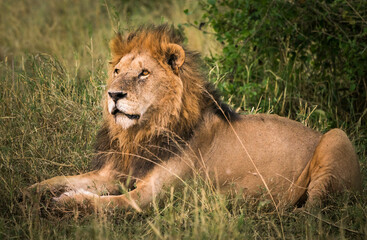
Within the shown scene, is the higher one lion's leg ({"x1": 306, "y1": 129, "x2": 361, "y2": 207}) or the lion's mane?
the lion's mane

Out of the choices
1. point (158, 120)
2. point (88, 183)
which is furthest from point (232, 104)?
point (88, 183)

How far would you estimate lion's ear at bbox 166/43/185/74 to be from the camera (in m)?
4.14

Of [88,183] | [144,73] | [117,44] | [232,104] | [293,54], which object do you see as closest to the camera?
[144,73]

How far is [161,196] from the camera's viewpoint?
3930 mm

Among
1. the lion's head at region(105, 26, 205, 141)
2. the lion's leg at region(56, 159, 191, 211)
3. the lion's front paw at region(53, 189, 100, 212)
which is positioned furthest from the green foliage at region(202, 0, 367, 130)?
the lion's front paw at region(53, 189, 100, 212)

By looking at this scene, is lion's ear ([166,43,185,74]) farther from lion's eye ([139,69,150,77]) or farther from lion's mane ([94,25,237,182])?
lion's eye ([139,69,150,77])

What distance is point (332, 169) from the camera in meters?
4.17

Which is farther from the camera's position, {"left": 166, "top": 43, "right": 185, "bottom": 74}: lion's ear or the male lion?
{"left": 166, "top": 43, "right": 185, "bottom": 74}: lion's ear

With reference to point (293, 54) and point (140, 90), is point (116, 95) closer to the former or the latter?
point (140, 90)

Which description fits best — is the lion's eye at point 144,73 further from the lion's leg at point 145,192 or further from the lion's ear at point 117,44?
the lion's leg at point 145,192

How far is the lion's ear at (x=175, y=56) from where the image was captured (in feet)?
13.6

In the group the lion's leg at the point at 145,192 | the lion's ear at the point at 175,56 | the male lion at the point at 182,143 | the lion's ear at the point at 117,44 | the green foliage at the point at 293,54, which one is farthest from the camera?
the green foliage at the point at 293,54

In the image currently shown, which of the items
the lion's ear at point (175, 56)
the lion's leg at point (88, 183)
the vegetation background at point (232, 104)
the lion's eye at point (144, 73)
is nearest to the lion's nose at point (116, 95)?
the lion's eye at point (144, 73)

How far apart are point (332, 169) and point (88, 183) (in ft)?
6.51
